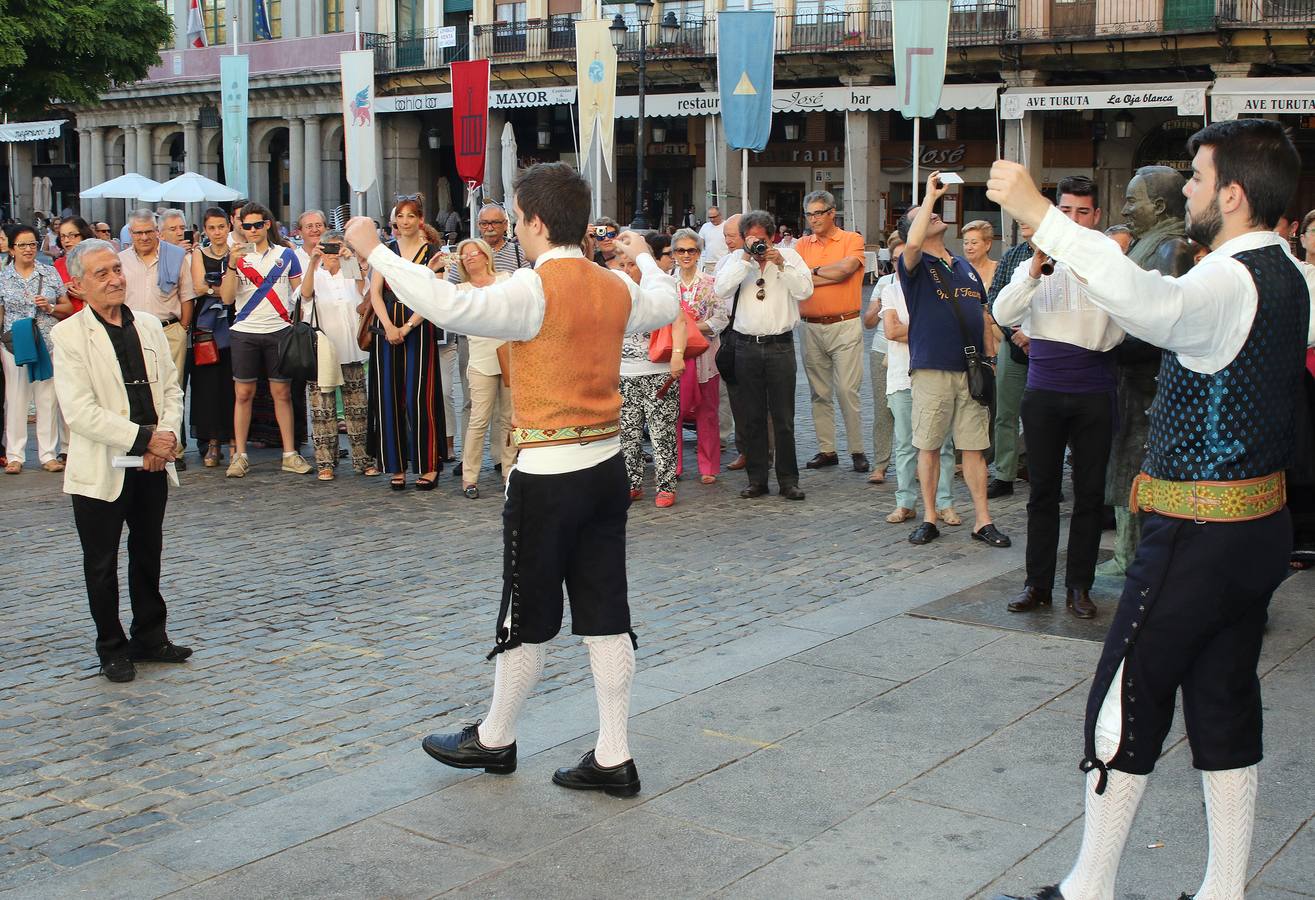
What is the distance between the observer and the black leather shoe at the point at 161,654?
20.5 feet

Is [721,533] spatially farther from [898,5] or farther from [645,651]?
[898,5]

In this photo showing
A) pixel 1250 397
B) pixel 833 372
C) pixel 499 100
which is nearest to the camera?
pixel 1250 397

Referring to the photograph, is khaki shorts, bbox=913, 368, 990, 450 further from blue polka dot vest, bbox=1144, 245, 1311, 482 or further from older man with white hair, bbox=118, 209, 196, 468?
older man with white hair, bbox=118, 209, 196, 468

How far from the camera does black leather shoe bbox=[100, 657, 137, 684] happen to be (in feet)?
19.7

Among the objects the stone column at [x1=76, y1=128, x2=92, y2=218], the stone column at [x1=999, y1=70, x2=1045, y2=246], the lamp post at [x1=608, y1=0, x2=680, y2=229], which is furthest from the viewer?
the stone column at [x1=76, y1=128, x2=92, y2=218]

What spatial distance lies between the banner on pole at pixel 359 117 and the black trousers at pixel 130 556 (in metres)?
13.2

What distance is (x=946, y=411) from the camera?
852 centimetres

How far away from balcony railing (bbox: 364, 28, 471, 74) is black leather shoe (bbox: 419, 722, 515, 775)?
37.4 meters

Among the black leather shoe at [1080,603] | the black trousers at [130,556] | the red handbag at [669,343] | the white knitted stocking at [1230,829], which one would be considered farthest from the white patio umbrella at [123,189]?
the white knitted stocking at [1230,829]

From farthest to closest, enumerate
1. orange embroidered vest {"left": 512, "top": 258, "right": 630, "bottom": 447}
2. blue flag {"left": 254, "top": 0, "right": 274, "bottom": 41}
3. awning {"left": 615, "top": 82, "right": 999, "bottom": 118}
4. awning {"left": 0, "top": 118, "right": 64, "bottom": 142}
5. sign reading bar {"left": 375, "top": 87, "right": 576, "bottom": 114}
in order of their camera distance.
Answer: awning {"left": 0, "top": 118, "right": 64, "bottom": 142}, blue flag {"left": 254, "top": 0, "right": 274, "bottom": 41}, sign reading bar {"left": 375, "top": 87, "right": 576, "bottom": 114}, awning {"left": 615, "top": 82, "right": 999, "bottom": 118}, orange embroidered vest {"left": 512, "top": 258, "right": 630, "bottom": 447}

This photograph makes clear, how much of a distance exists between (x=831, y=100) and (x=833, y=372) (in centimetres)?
2339

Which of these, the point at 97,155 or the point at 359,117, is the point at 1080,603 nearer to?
the point at 359,117

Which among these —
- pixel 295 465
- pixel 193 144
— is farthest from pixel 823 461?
pixel 193 144

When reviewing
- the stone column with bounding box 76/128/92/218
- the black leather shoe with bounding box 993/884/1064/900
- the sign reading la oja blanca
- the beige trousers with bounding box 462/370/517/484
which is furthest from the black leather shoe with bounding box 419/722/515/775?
the stone column with bounding box 76/128/92/218
